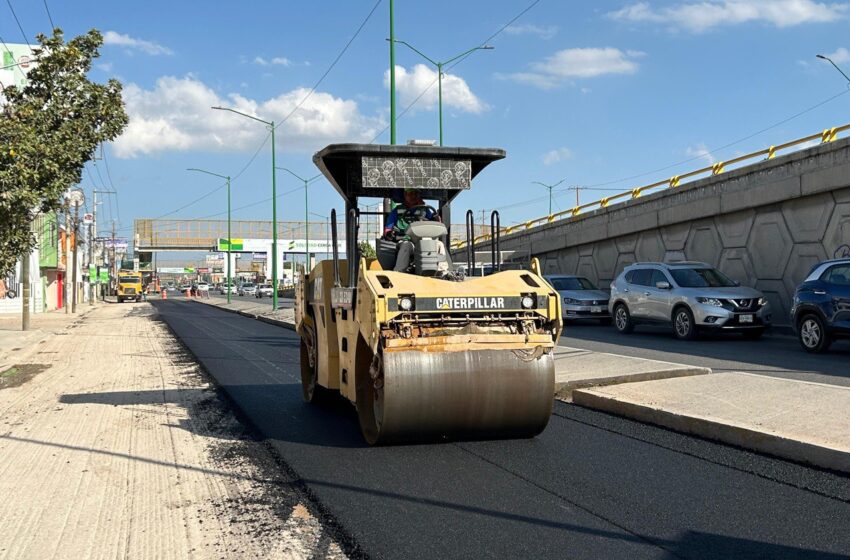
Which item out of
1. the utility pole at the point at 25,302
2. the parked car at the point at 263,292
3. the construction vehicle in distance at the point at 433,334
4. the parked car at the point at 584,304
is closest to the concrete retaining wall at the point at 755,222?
the parked car at the point at 584,304

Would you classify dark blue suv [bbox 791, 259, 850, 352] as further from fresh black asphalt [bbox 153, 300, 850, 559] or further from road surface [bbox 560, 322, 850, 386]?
fresh black asphalt [bbox 153, 300, 850, 559]

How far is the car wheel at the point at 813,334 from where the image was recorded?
42.0 ft

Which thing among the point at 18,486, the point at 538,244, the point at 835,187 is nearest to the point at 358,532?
the point at 18,486

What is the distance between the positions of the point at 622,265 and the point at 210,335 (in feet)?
46.0

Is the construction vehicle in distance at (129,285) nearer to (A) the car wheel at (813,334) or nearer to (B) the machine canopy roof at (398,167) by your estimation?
(A) the car wheel at (813,334)

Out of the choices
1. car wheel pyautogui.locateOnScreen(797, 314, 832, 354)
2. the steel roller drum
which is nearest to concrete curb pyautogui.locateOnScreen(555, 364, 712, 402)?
the steel roller drum

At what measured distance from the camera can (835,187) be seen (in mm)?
17297

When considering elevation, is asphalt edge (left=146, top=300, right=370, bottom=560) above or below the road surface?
below

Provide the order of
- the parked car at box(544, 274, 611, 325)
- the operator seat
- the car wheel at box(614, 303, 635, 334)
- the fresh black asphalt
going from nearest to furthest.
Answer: the fresh black asphalt → the operator seat → the car wheel at box(614, 303, 635, 334) → the parked car at box(544, 274, 611, 325)

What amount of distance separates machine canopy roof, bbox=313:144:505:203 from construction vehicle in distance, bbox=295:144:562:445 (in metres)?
0.01

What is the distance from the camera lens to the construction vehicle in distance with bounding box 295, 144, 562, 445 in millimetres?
6125

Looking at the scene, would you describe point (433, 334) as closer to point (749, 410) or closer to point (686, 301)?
point (749, 410)

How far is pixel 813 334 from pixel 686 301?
140 inches

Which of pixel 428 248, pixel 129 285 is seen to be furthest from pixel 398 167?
pixel 129 285
